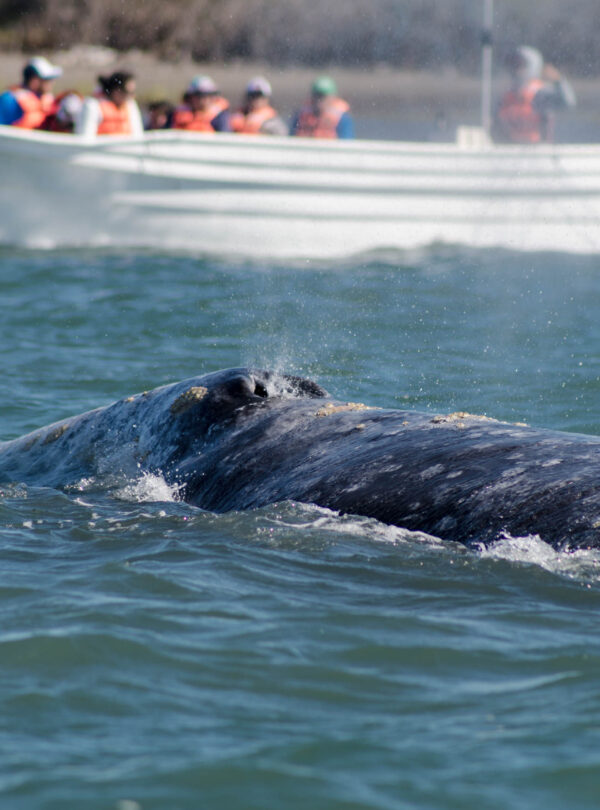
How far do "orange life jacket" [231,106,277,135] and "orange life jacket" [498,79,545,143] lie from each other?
4.84m

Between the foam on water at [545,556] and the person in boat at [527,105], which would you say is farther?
the person in boat at [527,105]

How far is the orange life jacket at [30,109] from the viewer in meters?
22.2

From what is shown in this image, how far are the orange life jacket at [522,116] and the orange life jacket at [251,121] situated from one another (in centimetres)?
484

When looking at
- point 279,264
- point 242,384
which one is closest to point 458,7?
point 279,264

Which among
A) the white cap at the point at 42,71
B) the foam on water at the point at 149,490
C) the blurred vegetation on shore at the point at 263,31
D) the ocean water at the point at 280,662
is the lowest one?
the ocean water at the point at 280,662

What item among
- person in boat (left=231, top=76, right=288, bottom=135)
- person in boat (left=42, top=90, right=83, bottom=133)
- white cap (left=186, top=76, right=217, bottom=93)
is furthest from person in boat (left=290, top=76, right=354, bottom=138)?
person in boat (left=42, top=90, right=83, bottom=133)

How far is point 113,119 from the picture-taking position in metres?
22.4

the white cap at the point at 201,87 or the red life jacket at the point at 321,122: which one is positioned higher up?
the white cap at the point at 201,87

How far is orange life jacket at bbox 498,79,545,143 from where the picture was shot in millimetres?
24500

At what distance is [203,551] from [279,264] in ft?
50.7

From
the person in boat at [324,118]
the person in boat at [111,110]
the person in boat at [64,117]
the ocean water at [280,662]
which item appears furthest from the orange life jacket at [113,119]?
the ocean water at [280,662]

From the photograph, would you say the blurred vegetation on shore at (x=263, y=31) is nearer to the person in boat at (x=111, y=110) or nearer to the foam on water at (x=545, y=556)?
the person in boat at (x=111, y=110)

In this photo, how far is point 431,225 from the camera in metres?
22.7

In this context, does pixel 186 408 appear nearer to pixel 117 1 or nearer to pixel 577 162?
pixel 577 162
